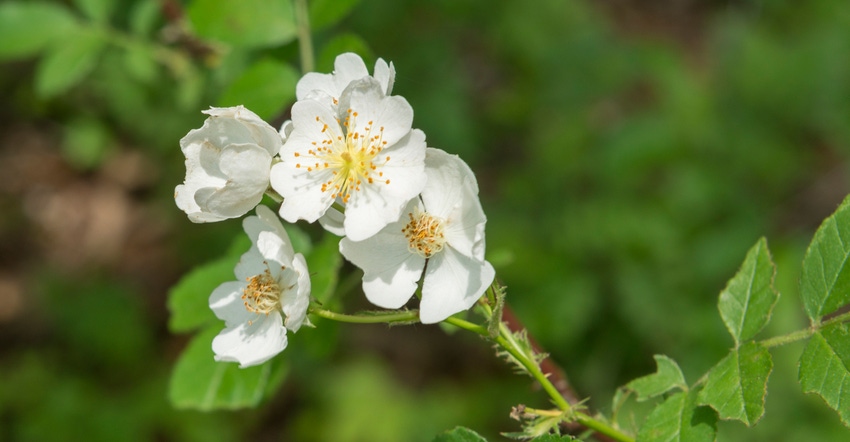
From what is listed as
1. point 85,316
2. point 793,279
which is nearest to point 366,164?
point 793,279

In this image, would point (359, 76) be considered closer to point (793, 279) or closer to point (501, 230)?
point (501, 230)

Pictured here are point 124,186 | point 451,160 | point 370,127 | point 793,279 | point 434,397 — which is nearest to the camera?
point 451,160

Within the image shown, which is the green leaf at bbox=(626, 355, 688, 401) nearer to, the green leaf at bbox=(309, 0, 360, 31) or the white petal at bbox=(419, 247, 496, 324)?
the white petal at bbox=(419, 247, 496, 324)

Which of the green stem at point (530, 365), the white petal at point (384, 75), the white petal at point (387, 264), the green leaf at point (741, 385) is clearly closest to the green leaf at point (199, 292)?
the white petal at point (387, 264)

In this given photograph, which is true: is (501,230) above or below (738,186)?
below

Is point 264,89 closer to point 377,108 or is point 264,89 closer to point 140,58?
point 377,108

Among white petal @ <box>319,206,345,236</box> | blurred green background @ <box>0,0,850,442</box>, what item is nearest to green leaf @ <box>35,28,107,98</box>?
blurred green background @ <box>0,0,850,442</box>

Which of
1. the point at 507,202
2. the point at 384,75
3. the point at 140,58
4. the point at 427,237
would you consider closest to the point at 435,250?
the point at 427,237
